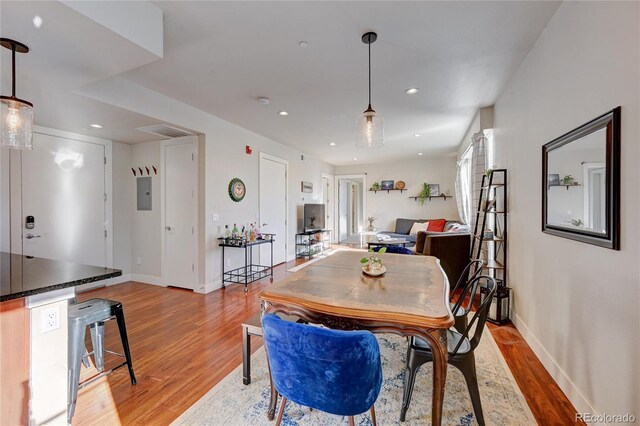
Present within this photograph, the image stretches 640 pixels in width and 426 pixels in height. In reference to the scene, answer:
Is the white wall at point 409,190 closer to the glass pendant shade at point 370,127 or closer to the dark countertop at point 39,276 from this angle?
the glass pendant shade at point 370,127

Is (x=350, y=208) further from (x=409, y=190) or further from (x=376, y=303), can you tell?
(x=376, y=303)

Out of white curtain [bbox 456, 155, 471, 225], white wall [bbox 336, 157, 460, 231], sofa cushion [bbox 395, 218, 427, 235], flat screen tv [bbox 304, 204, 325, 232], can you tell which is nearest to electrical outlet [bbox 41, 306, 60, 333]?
flat screen tv [bbox 304, 204, 325, 232]

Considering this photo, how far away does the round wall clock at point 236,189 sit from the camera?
14.7 feet

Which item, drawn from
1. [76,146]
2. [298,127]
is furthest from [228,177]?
[76,146]

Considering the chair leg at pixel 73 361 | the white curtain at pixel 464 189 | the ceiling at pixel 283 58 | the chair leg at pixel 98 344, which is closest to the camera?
the chair leg at pixel 73 361

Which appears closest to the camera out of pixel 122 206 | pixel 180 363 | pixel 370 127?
pixel 180 363

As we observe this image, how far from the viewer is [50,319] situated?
1356 millimetres

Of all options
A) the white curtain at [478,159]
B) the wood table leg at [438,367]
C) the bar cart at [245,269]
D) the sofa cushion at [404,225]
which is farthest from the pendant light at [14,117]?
the sofa cushion at [404,225]

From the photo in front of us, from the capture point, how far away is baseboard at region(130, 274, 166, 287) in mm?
4419

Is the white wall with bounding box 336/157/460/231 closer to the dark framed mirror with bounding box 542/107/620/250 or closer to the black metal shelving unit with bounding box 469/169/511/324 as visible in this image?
the black metal shelving unit with bounding box 469/169/511/324

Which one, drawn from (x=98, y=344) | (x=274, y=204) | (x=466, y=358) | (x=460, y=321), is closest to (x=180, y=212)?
(x=274, y=204)

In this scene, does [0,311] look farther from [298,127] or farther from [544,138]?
[298,127]

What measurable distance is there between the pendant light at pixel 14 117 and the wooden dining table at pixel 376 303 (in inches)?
75.2

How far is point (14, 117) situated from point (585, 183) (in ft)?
11.8
